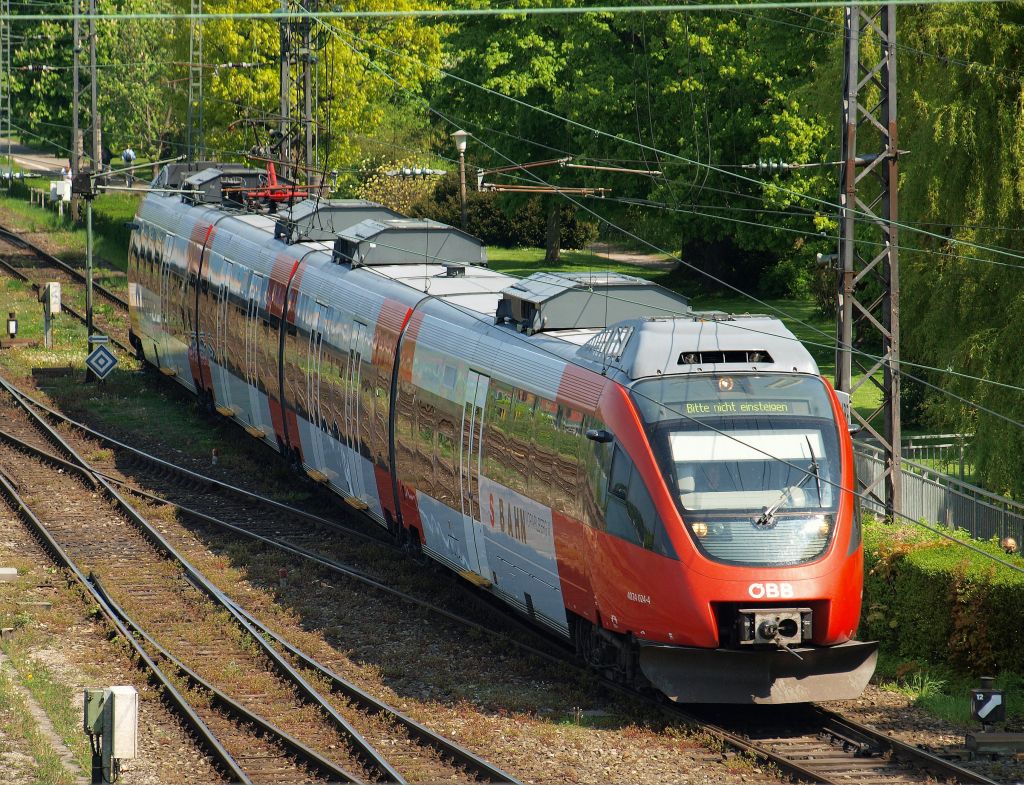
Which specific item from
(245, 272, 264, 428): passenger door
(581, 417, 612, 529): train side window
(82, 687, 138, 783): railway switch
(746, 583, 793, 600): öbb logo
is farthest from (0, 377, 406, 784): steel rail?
(746, 583, 793, 600): öbb logo

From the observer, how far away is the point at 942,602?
55.8ft

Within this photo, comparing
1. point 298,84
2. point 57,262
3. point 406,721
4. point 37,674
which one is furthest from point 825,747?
point 57,262

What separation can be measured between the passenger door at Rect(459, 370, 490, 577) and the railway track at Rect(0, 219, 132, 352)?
23.9 metres

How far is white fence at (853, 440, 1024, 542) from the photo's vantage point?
22.7 meters

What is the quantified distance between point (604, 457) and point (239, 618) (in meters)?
6.18

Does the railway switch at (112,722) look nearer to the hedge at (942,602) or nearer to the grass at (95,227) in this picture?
the hedge at (942,602)

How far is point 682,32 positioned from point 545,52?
8.78 meters

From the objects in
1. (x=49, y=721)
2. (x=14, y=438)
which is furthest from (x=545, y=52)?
(x=49, y=721)

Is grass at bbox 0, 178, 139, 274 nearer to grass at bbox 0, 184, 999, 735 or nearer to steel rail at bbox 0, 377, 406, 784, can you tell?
grass at bbox 0, 184, 999, 735

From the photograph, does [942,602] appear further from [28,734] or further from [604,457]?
[28,734]

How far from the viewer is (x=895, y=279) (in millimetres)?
20312

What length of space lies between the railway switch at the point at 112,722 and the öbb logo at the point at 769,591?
522 cm

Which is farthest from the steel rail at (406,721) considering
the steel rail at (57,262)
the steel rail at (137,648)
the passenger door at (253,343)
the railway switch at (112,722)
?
the steel rail at (57,262)

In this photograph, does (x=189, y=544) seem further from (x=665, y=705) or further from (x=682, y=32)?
(x=682, y=32)
